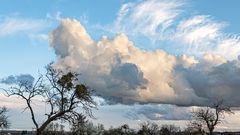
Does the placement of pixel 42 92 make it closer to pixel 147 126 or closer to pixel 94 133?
pixel 94 133

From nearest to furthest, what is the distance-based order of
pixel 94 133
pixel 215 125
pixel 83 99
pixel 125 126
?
pixel 83 99
pixel 215 125
pixel 94 133
pixel 125 126

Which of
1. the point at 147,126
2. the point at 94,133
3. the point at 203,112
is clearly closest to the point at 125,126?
the point at 147,126

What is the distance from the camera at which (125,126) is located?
7254 inches

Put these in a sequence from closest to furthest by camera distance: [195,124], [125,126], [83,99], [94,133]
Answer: [83,99] → [195,124] → [94,133] → [125,126]

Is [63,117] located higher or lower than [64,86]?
lower

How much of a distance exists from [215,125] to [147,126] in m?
104

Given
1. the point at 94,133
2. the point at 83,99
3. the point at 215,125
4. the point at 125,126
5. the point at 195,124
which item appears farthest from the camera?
the point at 125,126

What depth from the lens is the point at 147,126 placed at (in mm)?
187375

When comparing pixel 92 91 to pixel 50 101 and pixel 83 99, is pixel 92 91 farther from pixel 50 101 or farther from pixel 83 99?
pixel 50 101

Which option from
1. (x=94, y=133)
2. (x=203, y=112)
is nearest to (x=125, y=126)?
(x=94, y=133)

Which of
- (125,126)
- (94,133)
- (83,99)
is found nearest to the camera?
(83,99)

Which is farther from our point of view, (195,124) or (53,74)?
(195,124)

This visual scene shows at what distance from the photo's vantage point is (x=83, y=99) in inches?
1804

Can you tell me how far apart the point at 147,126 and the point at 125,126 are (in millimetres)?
9168
